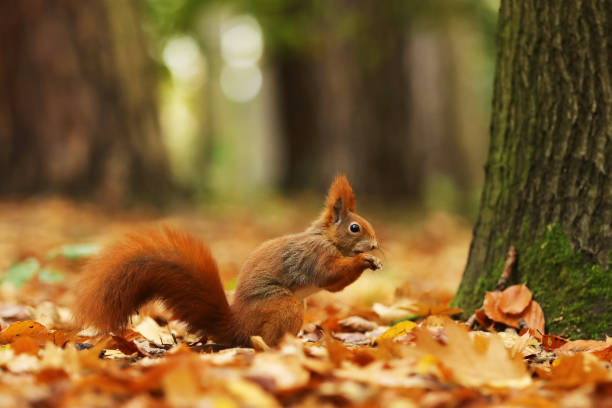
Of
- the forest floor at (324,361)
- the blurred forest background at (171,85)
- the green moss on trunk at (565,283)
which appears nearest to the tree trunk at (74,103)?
the blurred forest background at (171,85)

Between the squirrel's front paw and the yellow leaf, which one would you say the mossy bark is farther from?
the squirrel's front paw

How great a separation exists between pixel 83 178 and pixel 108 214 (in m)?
0.56

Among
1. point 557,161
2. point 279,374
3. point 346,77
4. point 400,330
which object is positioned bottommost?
point 400,330

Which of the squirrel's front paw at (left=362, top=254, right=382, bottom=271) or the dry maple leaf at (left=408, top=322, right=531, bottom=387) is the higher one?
the squirrel's front paw at (left=362, top=254, right=382, bottom=271)

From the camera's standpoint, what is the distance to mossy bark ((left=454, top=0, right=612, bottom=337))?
2.61 m

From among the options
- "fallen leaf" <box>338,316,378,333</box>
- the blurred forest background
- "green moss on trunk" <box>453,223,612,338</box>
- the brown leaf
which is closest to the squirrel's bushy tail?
"fallen leaf" <box>338,316,378,333</box>

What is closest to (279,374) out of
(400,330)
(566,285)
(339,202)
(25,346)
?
(25,346)

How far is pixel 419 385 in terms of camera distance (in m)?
1.70

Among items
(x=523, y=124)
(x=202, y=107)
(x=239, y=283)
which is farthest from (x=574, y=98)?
(x=202, y=107)

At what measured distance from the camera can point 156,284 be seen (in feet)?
7.72

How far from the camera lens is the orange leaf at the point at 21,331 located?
2400 mm

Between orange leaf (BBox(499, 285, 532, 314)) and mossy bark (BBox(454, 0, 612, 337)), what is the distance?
5cm

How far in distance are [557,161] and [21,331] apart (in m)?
2.12

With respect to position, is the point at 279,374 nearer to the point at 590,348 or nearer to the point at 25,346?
the point at 25,346
